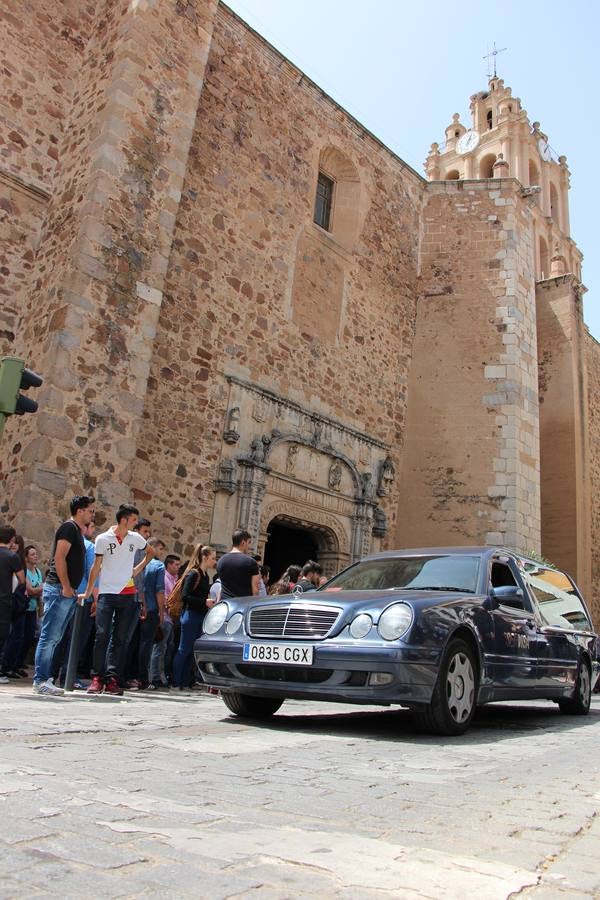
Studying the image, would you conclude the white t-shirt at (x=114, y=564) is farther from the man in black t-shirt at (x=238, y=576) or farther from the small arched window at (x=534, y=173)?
the small arched window at (x=534, y=173)

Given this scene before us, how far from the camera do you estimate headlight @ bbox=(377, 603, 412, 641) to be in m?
4.35

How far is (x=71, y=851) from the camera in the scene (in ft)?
5.99

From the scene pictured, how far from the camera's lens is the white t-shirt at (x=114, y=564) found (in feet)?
20.0

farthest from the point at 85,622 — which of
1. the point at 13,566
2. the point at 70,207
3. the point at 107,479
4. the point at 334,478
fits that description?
the point at 334,478

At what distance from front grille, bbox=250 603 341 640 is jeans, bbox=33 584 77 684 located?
1883mm

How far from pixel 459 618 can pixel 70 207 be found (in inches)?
316

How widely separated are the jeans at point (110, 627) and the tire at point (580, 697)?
3.88 meters

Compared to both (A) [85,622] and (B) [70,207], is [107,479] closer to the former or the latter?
(A) [85,622]

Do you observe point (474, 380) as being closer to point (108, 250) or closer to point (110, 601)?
point (108, 250)

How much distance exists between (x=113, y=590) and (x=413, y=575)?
242 cm

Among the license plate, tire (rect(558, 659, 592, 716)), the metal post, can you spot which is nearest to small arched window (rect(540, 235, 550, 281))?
tire (rect(558, 659, 592, 716))

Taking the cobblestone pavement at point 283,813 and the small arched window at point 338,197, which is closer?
the cobblestone pavement at point 283,813

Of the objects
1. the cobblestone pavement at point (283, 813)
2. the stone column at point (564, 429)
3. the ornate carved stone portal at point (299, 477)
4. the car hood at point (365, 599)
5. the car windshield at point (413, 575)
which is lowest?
the cobblestone pavement at point (283, 813)

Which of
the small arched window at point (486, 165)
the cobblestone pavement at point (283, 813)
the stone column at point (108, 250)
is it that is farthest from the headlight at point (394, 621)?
the small arched window at point (486, 165)
